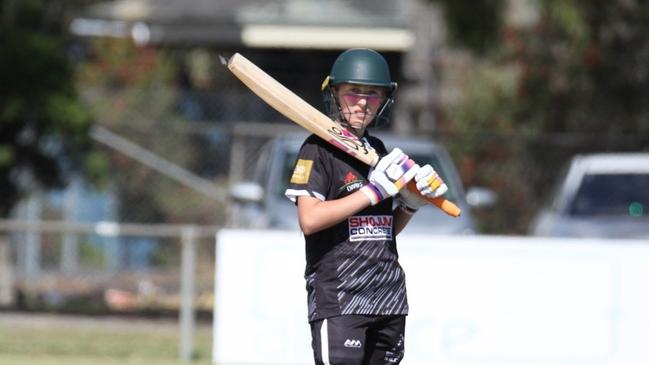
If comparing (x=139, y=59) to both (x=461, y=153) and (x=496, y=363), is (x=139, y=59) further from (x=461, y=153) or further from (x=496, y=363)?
(x=496, y=363)

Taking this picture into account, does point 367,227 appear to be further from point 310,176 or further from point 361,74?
point 361,74

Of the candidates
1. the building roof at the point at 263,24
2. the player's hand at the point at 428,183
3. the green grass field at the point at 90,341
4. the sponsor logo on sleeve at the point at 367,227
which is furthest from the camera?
the building roof at the point at 263,24

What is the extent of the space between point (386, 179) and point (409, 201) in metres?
0.35

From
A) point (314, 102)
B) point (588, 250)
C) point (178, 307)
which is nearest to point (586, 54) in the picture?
point (314, 102)

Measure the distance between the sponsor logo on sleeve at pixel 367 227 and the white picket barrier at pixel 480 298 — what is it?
12.9ft

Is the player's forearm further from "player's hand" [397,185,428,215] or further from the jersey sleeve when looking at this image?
"player's hand" [397,185,428,215]

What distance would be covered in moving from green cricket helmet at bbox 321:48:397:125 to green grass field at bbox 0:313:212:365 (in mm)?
5366

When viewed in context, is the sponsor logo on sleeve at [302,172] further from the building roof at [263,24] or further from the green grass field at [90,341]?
the building roof at [263,24]

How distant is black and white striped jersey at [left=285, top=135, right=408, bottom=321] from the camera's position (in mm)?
5859

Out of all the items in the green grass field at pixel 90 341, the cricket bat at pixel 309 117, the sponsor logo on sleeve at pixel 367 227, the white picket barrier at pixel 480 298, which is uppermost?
the cricket bat at pixel 309 117

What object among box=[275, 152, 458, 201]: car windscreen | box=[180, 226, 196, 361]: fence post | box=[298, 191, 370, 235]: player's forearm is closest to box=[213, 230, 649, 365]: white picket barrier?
box=[180, 226, 196, 361]: fence post

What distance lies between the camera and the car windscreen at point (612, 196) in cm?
1378

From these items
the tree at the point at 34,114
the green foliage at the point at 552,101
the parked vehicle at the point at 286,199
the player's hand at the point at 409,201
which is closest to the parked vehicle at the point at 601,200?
the parked vehicle at the point at 286,199

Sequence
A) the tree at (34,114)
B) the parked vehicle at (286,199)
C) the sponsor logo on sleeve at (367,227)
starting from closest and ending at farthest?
the sponsor logo on sleeve at (367,227), the parked vehicle at (286,199), the tree at (34,114)
